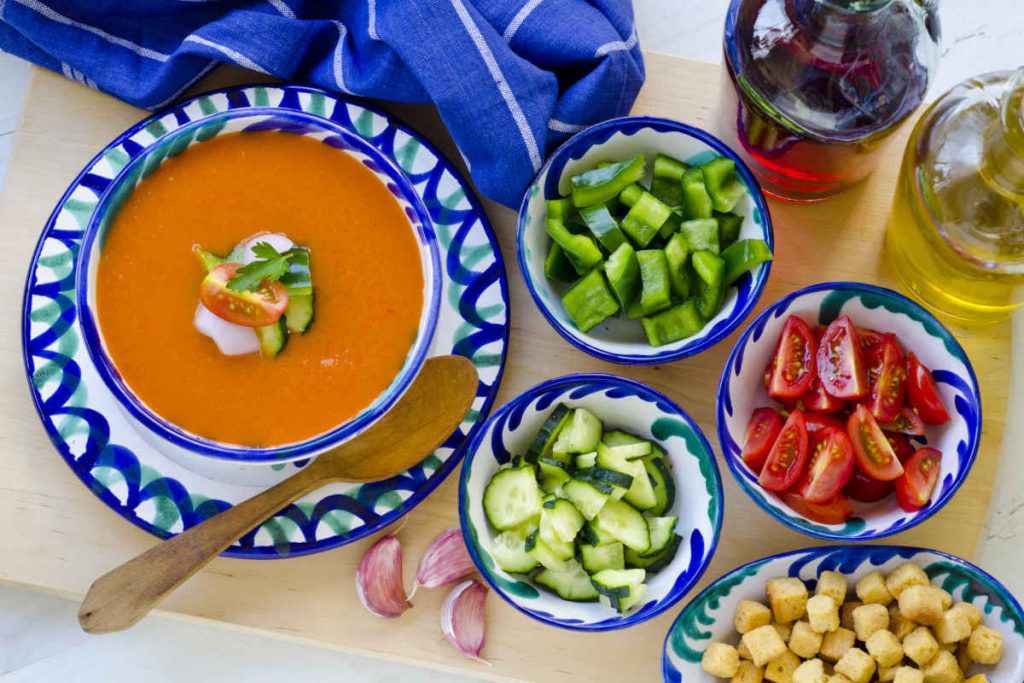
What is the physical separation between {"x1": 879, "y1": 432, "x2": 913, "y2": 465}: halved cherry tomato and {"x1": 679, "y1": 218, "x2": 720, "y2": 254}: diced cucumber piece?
1.40 feet

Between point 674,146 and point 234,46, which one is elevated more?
point 234,46

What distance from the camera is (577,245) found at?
179 centimetres

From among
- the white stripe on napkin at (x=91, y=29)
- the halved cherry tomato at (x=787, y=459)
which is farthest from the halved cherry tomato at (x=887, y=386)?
the white stripe on napkin at (x=91, y=29)

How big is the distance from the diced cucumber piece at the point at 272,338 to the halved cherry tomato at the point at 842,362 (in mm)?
879

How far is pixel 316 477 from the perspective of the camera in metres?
1.77

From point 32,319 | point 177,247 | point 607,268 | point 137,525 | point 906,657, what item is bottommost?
point 906,657

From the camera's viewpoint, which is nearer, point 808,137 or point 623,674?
point 808,137

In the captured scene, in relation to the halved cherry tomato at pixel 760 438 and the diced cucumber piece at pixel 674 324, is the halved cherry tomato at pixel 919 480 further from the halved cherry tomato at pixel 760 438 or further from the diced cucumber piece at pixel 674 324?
the diced cucumber piece at pixel 674 324

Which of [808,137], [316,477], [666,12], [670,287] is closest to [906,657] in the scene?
[670,287]

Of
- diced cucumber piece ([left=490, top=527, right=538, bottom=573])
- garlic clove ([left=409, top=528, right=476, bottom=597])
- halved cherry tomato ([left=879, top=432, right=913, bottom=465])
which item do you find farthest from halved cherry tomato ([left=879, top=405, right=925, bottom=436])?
garlic clove ([left=409, top=528, right=476, bottom=597])

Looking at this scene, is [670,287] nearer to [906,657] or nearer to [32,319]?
[906,657]

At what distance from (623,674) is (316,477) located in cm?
63

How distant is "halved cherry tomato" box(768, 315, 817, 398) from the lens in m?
1.80

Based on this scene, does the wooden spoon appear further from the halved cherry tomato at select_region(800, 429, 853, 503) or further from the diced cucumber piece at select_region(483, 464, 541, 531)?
the halved cherry tomato at select_region(800, 429, 853, 503)
